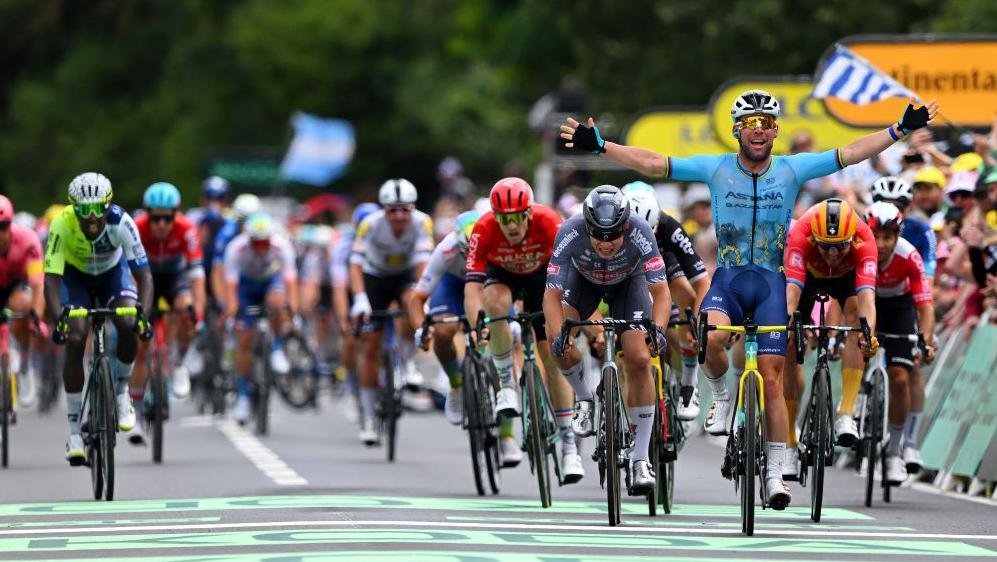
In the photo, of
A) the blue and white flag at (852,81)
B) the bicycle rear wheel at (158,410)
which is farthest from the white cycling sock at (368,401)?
the blue and white flag at (852,81)

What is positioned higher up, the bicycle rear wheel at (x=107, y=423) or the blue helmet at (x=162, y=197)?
the blue helmet at (x=162, y=197)

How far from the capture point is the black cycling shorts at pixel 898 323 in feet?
52.2

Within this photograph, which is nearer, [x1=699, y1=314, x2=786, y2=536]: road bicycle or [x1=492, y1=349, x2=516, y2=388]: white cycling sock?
[x1=699, y1=314, x2=786, y2=536]: road bicycle

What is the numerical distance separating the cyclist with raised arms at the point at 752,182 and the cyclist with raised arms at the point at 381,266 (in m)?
6.56

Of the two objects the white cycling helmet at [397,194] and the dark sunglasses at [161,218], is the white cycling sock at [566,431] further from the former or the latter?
the dark sunglasses at [161,218]

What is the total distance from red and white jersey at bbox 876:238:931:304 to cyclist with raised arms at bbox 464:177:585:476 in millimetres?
2231

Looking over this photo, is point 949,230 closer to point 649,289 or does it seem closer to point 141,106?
point 649,289

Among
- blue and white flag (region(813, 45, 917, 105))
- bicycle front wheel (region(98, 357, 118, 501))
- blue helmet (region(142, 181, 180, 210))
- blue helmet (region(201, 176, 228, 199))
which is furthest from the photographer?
blue helmet (region(201, 176, 228, 199))

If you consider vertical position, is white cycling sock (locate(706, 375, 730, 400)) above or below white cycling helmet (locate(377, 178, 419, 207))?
below

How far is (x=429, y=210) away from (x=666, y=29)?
2730cm

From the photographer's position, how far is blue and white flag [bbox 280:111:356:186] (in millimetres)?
51469

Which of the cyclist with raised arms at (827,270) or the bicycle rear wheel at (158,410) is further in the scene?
the bicycle rear wheel at (158,410)

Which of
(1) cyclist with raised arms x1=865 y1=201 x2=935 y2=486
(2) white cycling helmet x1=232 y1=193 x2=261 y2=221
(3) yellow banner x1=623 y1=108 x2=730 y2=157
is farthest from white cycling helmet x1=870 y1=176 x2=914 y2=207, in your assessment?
(3) yellow banner x1=623 y1=108 x2=730 y2=157

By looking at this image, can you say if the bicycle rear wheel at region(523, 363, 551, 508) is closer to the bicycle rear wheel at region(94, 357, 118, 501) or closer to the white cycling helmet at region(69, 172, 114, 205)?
the bicycle rear wheel at region(94, 357, 118, 501)
